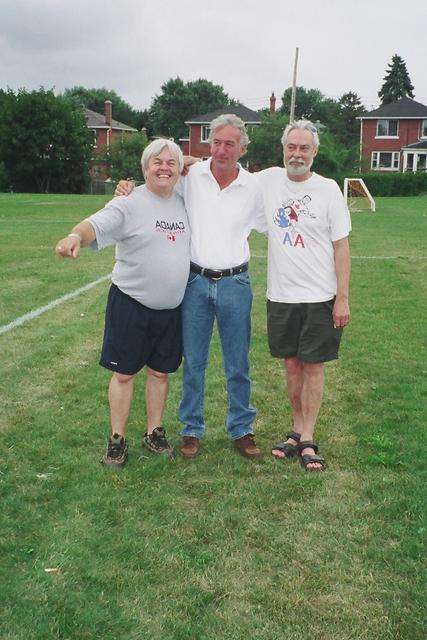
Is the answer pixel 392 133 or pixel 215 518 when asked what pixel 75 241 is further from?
pixel 392 133

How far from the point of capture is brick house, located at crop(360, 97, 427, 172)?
195 ft

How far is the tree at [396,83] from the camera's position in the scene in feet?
278

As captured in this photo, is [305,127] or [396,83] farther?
[396,83]

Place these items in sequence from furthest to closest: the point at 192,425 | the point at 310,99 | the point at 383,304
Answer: the point at 310,99 < the point at 383,304 < the point at 192,425

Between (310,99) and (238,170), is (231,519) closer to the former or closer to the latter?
(238,170)

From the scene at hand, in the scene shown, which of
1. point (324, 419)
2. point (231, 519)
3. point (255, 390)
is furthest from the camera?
point (255, 390)

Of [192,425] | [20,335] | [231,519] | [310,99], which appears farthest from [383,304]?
[310,99]

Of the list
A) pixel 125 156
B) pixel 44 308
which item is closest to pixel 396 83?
pixel 125 156

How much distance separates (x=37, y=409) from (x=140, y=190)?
1.96 m

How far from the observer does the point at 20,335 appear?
283 inches

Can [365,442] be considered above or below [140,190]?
below

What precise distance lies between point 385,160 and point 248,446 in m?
59.8

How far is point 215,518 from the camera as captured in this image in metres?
3.49

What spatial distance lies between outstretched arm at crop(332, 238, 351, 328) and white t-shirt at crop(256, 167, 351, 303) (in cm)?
5
